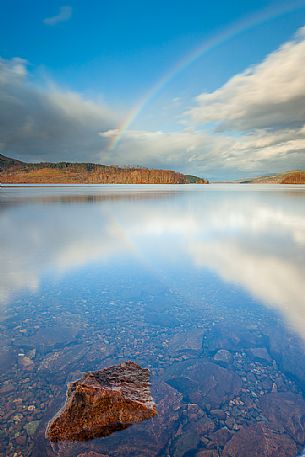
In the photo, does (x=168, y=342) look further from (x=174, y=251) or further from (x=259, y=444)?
(x=174, y=251)

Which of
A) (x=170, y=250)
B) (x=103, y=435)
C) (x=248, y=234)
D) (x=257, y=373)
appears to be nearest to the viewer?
(x=103, y=435)

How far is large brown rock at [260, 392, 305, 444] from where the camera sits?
13.6ft

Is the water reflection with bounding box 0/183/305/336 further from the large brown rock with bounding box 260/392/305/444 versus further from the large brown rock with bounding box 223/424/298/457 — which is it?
the large brown rock with bounding box 223/424/298/457

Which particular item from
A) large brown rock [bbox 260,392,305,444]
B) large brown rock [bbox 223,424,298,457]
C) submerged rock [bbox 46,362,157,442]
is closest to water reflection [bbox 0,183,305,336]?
large brown rock [bbox 260,392,305,444]

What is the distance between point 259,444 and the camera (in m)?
3.94

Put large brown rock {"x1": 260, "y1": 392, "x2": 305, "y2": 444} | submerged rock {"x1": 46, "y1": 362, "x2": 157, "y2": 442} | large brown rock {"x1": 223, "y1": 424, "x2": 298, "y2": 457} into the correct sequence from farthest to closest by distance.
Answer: large brown rock {"x1": 260, "y1": 392, "x2": 305, "y2": 444} < submerged rock {"x1": 46, "y1": 362, "x2": 157, "y2": 442} < large brown rock {"x1": 223, "y1": 424, "x2": 298, "y2": 457}

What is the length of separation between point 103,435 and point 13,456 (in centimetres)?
109

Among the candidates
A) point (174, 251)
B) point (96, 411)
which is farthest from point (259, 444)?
point (174, 251)

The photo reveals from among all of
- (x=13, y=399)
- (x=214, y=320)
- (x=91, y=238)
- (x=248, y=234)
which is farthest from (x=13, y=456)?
(x=248, y=234)

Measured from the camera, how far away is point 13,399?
458cm

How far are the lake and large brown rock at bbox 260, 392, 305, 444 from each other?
15 millimetres

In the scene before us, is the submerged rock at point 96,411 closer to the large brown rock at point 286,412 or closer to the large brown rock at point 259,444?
the large brown rock at point 259,444

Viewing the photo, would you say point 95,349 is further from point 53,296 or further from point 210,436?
point 53,296

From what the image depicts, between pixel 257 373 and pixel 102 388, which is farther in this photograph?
pixel 257 373
